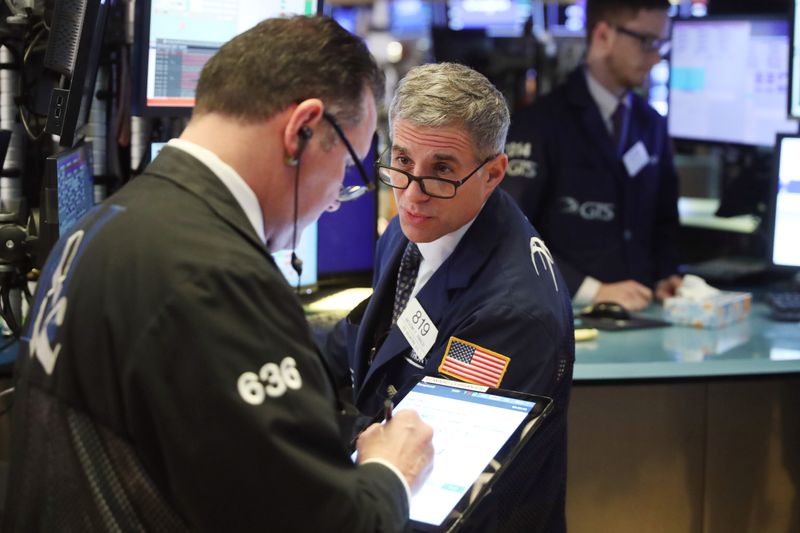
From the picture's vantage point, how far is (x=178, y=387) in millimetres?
1146

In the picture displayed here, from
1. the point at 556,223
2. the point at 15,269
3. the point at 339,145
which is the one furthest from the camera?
the point at 556,223

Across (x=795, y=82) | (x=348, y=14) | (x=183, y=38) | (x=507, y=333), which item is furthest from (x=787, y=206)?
(x=348, y=14)

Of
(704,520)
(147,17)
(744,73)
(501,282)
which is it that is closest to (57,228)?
(147,17)

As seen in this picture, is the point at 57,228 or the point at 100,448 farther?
the point at 57,228

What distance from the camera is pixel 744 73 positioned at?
3.97 meters

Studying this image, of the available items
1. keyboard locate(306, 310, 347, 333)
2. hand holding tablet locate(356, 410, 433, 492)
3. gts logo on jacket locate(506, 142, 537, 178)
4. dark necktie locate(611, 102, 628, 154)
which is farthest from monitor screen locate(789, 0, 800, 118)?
hand holding tablet locate(356, 410, 433, 492)

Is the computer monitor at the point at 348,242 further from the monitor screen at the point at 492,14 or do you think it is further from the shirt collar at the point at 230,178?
the monitor screen at the point at 492,14

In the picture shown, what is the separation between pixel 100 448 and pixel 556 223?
262cm

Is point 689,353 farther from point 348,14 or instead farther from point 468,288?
point 348,14

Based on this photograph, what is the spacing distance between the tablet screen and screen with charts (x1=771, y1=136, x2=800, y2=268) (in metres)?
1.83

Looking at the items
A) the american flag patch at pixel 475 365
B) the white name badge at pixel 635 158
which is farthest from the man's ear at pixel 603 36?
the american flag patch at pixel 475 365

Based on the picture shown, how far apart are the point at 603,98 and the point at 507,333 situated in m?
2.03

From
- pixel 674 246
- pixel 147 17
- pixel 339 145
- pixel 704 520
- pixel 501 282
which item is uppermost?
pixel 147 17

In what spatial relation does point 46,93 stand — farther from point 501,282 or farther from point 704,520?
point 704,520
